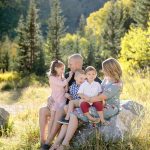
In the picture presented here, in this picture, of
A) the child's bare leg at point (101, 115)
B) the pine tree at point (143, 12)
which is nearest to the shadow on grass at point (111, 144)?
the child's bare leg at point (101, 115)

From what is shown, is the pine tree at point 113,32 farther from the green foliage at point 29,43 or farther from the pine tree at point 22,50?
the pine tree at point 22,50

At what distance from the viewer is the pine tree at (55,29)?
52281 millimetres

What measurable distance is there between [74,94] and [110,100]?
675 millimetres

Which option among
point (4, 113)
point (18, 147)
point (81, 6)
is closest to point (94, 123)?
point (18, 147)

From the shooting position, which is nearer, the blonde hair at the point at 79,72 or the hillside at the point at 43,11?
the blonde hair at the point at 79,72

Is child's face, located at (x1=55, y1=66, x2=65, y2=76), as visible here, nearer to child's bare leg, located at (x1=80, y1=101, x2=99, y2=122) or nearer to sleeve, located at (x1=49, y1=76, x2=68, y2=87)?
sleeve, located at (x1=49, y1=76, x2=68, y2=87)

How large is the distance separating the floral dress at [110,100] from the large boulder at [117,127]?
0.12 meters

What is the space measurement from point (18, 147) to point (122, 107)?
1.88 metres

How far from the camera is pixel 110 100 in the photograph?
277 inches

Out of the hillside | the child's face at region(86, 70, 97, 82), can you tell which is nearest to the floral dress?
the child's face at region(86, 70, 97, 82)

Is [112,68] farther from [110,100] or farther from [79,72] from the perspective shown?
[79,72]

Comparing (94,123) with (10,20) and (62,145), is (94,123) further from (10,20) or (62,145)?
(10,20)

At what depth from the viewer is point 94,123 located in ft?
22.7

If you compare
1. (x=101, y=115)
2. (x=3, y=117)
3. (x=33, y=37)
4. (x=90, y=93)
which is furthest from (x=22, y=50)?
(x=101, y=115)
